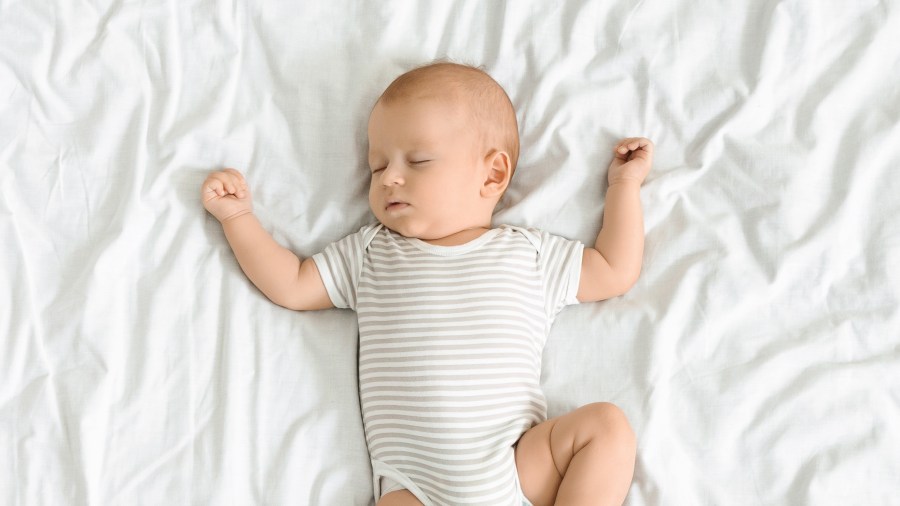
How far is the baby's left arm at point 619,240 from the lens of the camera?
1.46 m

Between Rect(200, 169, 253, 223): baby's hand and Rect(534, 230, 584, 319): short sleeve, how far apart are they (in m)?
0.53

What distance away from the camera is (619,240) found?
1.47m

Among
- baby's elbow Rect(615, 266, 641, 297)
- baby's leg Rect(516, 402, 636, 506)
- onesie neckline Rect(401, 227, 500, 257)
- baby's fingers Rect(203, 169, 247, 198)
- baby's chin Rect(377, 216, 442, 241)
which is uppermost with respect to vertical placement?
baby's fingers Rect(203, 169, 247, 198)

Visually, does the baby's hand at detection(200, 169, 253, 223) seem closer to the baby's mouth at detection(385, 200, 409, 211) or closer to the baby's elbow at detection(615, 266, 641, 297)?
the baby's mouth at detection(385, 200, 409, 211)

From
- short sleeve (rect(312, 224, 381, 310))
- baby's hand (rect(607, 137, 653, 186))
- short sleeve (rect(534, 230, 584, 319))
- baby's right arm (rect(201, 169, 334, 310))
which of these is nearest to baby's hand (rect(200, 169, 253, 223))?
baby's right arm (rect(201, 169, 334, 310))

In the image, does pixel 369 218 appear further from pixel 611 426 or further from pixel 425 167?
pixel 611 426

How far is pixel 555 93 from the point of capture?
159 cm

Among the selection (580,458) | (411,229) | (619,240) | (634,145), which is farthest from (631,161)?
(580,458)

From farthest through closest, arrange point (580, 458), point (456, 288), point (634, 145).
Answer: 1. point (634, 145)
2. point (456, 288)
3. point (580, 458)

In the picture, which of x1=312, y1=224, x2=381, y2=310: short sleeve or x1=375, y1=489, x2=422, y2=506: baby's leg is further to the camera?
x1=312, y1=224, x2=381, y2=310: short sleeve

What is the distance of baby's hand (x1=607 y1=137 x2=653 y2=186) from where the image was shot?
149cm

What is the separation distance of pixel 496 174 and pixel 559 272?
21 centimetres

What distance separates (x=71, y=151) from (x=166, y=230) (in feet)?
0.75

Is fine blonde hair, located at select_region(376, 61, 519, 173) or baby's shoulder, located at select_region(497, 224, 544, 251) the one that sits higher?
fine blonde hair, located at select_region(376, 61, 519, 173)
